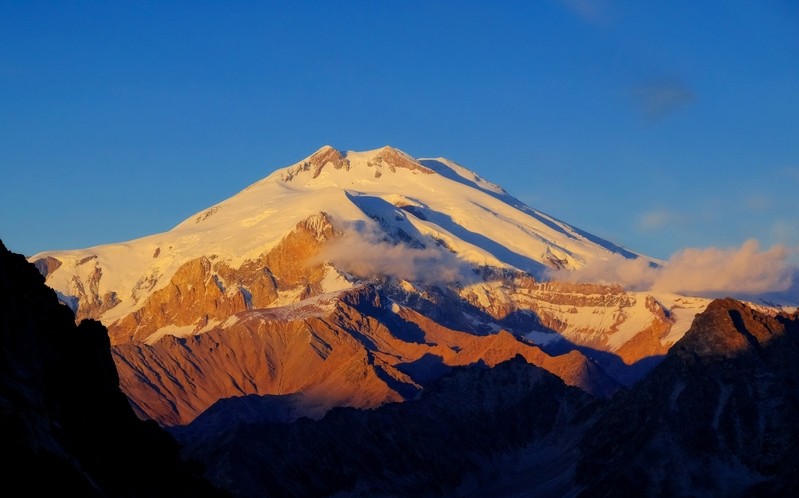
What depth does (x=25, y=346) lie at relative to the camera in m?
110

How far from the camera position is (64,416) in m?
118

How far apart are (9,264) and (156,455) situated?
21.1 meters

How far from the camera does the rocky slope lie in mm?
89750

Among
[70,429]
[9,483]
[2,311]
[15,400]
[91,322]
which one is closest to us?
[9,483]

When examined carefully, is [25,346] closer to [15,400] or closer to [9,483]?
[15,400]

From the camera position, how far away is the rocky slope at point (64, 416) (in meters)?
89.8

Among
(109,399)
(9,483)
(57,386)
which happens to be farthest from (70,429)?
(9,483)

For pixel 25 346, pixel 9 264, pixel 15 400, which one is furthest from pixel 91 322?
pixel 15 400

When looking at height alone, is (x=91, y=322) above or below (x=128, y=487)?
above

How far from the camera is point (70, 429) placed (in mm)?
117312

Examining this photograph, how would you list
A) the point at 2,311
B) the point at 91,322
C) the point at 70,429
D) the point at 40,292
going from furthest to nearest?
the point at 91,322 < the point at 40,292 < the point at 70,429 < the point at 2,311

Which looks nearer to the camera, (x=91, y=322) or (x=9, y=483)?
(x=9, y=483)

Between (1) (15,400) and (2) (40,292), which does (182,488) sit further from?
(1) (15,400)

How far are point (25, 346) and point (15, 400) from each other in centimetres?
1250
